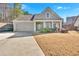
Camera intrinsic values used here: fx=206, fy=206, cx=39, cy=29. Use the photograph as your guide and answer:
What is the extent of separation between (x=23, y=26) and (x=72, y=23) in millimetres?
920

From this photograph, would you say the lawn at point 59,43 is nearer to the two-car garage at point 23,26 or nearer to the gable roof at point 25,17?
the two-car garage at point 23,26

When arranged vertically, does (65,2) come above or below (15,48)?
above

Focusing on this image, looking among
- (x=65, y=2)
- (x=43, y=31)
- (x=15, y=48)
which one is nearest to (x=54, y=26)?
(x=43, y=31)

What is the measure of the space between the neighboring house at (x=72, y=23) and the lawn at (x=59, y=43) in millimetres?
100

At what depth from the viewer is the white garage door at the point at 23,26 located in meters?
3.85

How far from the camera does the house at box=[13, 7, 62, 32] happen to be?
3.82 metres

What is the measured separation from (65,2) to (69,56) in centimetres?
95

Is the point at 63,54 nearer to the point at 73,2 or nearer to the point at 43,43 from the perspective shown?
the point at 43,43

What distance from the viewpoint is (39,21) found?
3.87 metres

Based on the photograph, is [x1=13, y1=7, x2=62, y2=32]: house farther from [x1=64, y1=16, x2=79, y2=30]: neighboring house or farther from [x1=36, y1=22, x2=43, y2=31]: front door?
[x1=64, y1=16, x2=79, y2=30]: neighboring house

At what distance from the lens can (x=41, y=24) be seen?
3.83m

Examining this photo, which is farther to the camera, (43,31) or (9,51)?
(43,31)

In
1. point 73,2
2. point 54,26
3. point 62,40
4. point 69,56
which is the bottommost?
point 69,56

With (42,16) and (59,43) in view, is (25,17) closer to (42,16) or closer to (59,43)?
(42,16)
